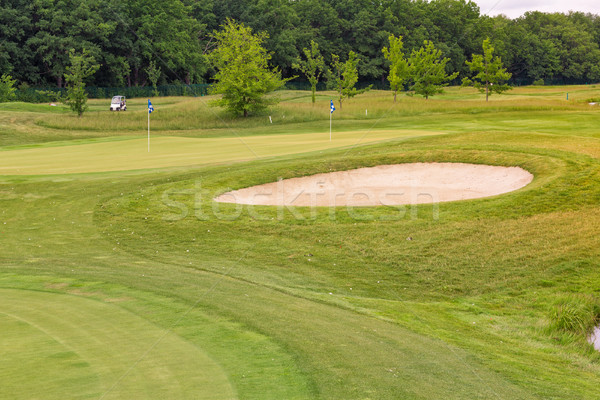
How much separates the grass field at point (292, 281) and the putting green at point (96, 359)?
3cm

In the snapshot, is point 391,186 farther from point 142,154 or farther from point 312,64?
point 312,64

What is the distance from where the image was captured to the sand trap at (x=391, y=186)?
70.0 feet

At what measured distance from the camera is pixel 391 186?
23156 mm

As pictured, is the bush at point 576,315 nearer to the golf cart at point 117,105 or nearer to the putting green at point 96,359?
the putting green at point 96,359

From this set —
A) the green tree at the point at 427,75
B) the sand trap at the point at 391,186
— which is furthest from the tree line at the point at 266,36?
the sand trap at the point at 391,186

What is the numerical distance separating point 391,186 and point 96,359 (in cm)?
1719

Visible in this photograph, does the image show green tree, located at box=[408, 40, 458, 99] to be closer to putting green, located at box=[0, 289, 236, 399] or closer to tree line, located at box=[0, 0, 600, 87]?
tree line, located at box=[0, 0, 600, 87]

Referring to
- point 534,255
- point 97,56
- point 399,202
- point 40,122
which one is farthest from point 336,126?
point 97,56

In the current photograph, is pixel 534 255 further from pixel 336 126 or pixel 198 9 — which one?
pixel 198 9

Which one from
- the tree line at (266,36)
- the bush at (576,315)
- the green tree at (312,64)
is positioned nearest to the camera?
the bush at (576,315)

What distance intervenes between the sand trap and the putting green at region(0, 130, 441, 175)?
602 centimetres

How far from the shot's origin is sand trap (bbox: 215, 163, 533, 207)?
21344mm

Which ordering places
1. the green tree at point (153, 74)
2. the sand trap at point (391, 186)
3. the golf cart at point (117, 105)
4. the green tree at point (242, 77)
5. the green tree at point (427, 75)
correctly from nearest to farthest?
the sand trap at point (391, 186)
the green tree at point (242, 77)
the golf cart at point (117, 105)
the green tree at point (427, 75)
the green tree at point (153, 74)

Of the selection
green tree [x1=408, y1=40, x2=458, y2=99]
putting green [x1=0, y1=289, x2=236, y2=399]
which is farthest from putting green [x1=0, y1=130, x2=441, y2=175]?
green tree [x1=408, y1=40, x2=458, y2=99]
